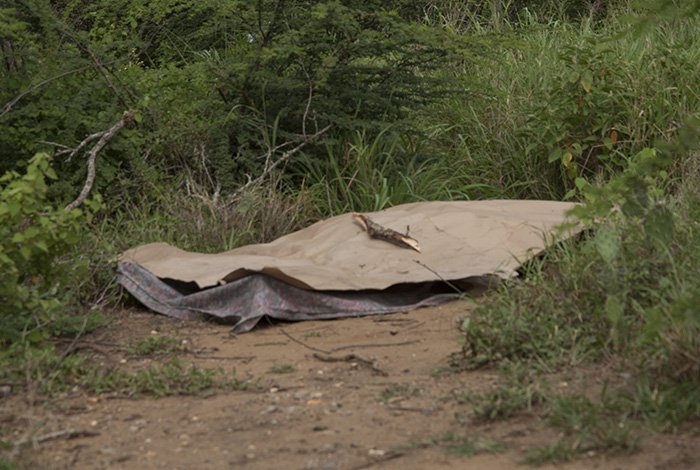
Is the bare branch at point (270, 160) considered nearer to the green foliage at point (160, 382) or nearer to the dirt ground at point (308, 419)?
the dirt ground at point (308, 419)

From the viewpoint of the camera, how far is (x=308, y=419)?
3.65 m

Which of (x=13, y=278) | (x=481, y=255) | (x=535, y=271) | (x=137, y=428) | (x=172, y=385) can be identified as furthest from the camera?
(x=481, y=255)

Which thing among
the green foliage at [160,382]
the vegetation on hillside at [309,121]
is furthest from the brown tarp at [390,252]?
the green foliage at [160,382]

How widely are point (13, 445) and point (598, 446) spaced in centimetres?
169

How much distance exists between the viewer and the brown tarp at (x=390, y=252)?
209 inches

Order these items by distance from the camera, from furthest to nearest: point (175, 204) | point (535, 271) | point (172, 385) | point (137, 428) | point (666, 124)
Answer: point (666, 124)
point (175, 204)
point (535, 271)
point (172, 385)
point (137, 428)

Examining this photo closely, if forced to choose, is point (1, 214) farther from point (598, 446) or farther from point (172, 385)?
point (598, 446)

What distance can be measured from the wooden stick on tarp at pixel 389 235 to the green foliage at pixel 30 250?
1710mm

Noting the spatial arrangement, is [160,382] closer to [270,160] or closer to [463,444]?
[463,444]

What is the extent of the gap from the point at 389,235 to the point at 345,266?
1.08 feet

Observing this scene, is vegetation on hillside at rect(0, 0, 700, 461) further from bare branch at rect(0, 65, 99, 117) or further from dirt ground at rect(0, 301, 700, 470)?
dirt ground at rect(0, 301, 700, 470)

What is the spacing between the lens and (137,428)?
364 centimetres

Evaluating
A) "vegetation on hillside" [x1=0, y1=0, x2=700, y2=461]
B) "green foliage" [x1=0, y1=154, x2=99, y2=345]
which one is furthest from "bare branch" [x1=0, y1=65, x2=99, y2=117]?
"green foliage" [x1=0, y1=154, x2=99, y2=345]

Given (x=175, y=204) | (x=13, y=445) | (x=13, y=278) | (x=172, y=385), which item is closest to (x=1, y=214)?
(x=13, y=278)
